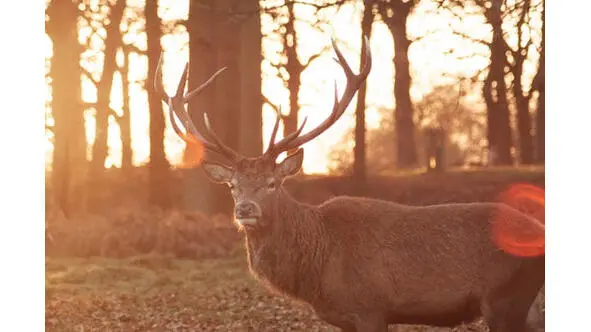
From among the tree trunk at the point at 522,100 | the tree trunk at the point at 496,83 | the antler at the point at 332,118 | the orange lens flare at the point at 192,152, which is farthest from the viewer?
the tree trunk at the point at 496,83

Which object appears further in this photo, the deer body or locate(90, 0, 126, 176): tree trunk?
locate(90, 0, 126, 176): tree trunk

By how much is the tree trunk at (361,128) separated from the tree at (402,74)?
94mm

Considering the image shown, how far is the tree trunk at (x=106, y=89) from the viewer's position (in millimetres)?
6160

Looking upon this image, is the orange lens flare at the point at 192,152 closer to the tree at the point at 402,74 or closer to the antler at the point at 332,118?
the antler at the point at 332,118

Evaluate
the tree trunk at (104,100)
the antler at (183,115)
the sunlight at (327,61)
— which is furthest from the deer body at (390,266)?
the tree trunk at (104,100)

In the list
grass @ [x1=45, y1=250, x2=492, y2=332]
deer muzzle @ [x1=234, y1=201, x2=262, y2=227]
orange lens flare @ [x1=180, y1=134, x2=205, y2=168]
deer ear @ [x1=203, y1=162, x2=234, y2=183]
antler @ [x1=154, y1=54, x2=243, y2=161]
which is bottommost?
grass @ [x1=45, y1=250, x2=492, y2=332]

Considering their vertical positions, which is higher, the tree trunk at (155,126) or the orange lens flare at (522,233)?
the tree trunk at (155,126)

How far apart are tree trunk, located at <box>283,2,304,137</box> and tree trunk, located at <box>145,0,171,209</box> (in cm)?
82

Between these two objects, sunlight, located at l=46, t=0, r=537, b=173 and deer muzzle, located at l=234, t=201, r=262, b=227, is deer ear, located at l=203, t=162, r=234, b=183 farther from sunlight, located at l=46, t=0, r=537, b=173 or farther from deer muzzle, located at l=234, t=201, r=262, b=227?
sunlight, located at l=46, t=0, r=537, b=173

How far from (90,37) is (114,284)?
5.19ft

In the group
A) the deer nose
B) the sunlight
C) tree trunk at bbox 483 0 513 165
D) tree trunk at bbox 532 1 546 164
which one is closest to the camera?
the deer nose

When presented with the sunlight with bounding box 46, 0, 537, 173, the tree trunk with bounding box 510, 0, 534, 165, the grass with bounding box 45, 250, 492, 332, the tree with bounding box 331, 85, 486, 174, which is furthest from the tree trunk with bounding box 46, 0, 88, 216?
the tree trunk with bounding box 510, 0, 534, 165

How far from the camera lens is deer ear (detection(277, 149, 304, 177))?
515 centimetres
